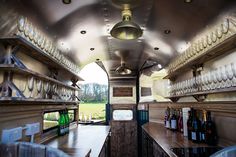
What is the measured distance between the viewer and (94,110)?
558cm

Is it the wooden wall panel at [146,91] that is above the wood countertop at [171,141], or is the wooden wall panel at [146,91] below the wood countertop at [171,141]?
above

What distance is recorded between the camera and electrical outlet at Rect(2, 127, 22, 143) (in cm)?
143

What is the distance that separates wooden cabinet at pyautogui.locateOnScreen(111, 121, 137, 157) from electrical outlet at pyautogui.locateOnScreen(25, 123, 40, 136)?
3.42m

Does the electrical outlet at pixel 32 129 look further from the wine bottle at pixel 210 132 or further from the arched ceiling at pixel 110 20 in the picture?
the wine bottle at pixel 210 132

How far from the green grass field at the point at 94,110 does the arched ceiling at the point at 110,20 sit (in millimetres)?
1976

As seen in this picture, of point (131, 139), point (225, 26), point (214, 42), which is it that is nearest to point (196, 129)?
point (214, 42)

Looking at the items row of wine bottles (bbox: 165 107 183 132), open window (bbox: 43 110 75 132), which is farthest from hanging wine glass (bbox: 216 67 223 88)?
open window (bbox: 43 110 75 132)

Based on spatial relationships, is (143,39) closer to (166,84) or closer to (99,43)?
(99,43)

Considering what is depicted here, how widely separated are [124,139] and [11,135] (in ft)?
13.2

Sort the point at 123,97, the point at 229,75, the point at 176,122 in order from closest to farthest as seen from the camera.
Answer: the point at 229,75 < the point at 176,122 < the point at 123,97

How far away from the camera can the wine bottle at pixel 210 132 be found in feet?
6.42

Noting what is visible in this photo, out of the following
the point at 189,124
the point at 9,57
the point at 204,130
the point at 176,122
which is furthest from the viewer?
the point at 176,122

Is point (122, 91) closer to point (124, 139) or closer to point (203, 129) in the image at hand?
point (124, 139)

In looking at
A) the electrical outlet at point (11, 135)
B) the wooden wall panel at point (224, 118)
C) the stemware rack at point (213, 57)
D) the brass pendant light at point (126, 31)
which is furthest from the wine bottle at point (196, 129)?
the electrical outlet at point (11, 135)
